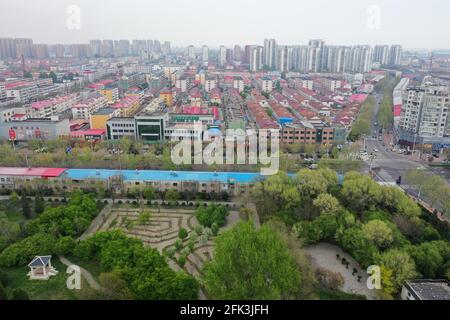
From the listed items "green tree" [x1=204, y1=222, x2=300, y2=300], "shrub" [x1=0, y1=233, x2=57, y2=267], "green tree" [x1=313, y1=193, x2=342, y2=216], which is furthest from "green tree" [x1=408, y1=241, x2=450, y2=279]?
"shrub" [x1=0, y1=233, x2=57, y2=267]

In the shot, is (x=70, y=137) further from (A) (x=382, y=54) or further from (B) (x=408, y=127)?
(A) (x=382, y=54)

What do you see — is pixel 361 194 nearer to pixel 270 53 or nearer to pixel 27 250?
pixel 27 250

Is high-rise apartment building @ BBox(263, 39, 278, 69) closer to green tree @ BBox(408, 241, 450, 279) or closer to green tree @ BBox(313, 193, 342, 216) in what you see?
green tree @ BBox(313, 193, 342, 216)

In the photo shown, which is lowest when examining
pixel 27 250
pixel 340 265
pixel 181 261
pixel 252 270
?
pixel 340 265

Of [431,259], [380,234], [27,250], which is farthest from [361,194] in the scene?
[27,250]

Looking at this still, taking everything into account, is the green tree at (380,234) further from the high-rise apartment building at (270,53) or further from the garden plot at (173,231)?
the high-rise apartment building at (270,53)
